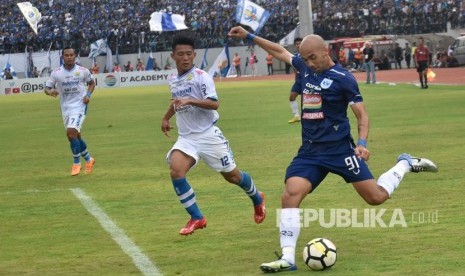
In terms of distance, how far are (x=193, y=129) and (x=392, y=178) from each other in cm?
252

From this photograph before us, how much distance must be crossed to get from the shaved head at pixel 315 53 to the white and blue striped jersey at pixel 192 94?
7.75 feet

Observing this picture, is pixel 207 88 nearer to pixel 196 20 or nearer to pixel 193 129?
pixel 193 129

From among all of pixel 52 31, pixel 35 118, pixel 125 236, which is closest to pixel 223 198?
pixel 125 236

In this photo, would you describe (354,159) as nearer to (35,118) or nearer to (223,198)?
(223,198)

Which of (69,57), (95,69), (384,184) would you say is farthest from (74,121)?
(95,69)

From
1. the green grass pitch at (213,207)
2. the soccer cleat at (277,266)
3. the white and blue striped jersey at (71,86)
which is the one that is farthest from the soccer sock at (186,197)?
the white and blue striped jersey at (71,86)

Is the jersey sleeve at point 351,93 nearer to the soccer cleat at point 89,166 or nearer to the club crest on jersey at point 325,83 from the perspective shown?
the club crest on jersey at point 325,83

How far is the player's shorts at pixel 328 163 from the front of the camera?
375 inches

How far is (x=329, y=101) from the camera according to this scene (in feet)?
31.4

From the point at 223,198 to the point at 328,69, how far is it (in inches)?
205

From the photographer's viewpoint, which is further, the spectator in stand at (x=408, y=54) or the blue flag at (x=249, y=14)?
the spectator in stand at (x=408, y=54)

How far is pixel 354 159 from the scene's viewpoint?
9586 mm

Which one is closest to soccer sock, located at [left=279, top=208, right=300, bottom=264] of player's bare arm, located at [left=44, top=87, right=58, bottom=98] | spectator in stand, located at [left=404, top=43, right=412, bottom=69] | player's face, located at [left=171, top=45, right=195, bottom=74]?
player's face, located at [left=171, top=45, right=195, bottom=74]

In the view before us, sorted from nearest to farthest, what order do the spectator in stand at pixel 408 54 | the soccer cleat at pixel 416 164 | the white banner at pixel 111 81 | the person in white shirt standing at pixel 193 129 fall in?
the soccer cleat at pixel 416 164 < the person in white shirt standing at pixel 193 129 < the white banner at pixel 111 81 < the spectator in stand at pixel 408 54
